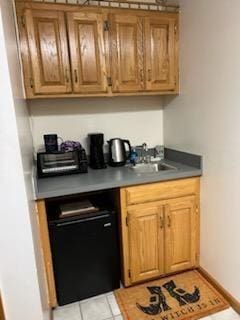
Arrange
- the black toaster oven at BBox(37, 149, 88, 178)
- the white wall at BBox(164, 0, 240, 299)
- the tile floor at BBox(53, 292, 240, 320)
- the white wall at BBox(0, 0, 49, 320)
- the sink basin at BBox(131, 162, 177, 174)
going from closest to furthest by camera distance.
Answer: the white wall at BBox(0, 0, 49, 320)
the white wall at BBox(164, 0, 240, 299)
the tile floor at BBox(53, 292, 240, 320)
the black toaster oven at BBox(37, 149, 88, 178)
the sink basin at BBox(131, 162, 177, 174)

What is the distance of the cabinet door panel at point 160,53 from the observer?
201cm

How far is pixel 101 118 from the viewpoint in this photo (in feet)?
7.69

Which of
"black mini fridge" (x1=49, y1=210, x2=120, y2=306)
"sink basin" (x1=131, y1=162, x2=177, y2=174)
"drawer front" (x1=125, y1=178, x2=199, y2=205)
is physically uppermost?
"sink basin" (x1=131, y1=162, x2=177, y2=174)

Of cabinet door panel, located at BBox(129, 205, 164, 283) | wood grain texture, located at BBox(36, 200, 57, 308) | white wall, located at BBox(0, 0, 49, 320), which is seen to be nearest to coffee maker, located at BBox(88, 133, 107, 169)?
cabinet door panel, located at BBox(129, 205, 164, 283)

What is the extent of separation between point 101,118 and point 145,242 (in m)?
1.20

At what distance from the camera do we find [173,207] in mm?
1953

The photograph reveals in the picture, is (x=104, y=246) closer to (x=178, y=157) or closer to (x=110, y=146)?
(x=110, y=146)

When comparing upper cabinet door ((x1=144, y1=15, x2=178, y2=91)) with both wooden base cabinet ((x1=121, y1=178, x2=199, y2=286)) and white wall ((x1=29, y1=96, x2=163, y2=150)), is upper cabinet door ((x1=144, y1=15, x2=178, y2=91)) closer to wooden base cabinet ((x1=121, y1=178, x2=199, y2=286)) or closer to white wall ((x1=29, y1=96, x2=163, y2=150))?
white wall ((x1=29, y1=96, x2=163, y2=150))

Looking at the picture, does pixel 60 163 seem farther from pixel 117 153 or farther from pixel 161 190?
pixel 161 190

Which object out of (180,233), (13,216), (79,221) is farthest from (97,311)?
(13,216)

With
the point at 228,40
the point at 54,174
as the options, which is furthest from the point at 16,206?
the point at 228,40

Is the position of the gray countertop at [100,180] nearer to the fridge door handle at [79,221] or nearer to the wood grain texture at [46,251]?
the wood grain texture at [46,251]

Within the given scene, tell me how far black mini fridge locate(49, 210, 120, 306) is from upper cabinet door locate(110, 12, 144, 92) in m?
1.07

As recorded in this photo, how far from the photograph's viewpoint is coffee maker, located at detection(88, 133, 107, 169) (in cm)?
217
